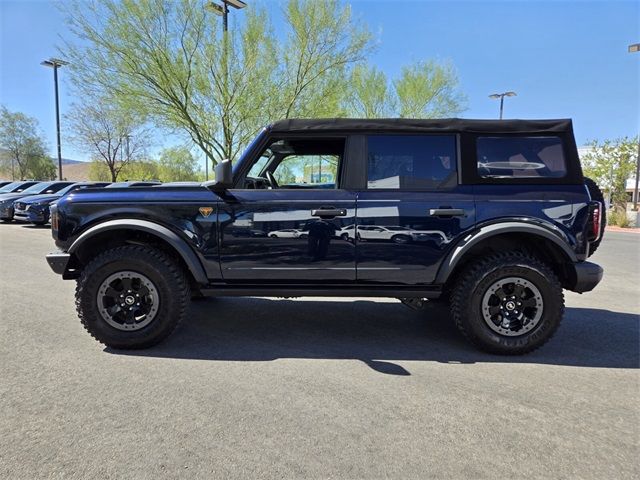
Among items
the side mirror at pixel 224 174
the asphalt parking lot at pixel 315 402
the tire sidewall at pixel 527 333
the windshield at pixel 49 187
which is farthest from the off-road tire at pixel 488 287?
the windshield at pixel 49 187

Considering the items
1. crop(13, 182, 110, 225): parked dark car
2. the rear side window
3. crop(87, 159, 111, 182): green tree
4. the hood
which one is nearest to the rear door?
the rear side window

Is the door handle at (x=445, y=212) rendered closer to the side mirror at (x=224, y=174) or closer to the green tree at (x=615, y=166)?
the side mirror at (x=224, y=174)

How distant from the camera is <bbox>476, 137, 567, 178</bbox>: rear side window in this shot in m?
3.76

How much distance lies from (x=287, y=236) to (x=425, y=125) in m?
1.57

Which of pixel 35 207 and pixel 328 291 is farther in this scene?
pixel 35 207

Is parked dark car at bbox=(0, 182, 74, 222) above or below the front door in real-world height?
above

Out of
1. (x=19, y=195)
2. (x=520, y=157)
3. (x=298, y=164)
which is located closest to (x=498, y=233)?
(x=520, y=157)

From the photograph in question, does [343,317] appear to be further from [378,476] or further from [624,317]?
[624,317]

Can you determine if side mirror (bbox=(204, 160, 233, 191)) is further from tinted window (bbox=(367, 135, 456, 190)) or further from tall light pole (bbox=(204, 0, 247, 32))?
tall light pole (bbox=(204, 0, 247, 32))

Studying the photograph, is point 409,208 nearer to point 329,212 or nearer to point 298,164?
point 329,212

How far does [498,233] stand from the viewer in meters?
3.62

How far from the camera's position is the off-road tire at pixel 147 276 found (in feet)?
12.2

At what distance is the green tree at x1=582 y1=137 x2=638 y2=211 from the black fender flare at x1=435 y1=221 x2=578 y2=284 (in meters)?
22.0

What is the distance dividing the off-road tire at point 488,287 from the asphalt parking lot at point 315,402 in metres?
0.14
